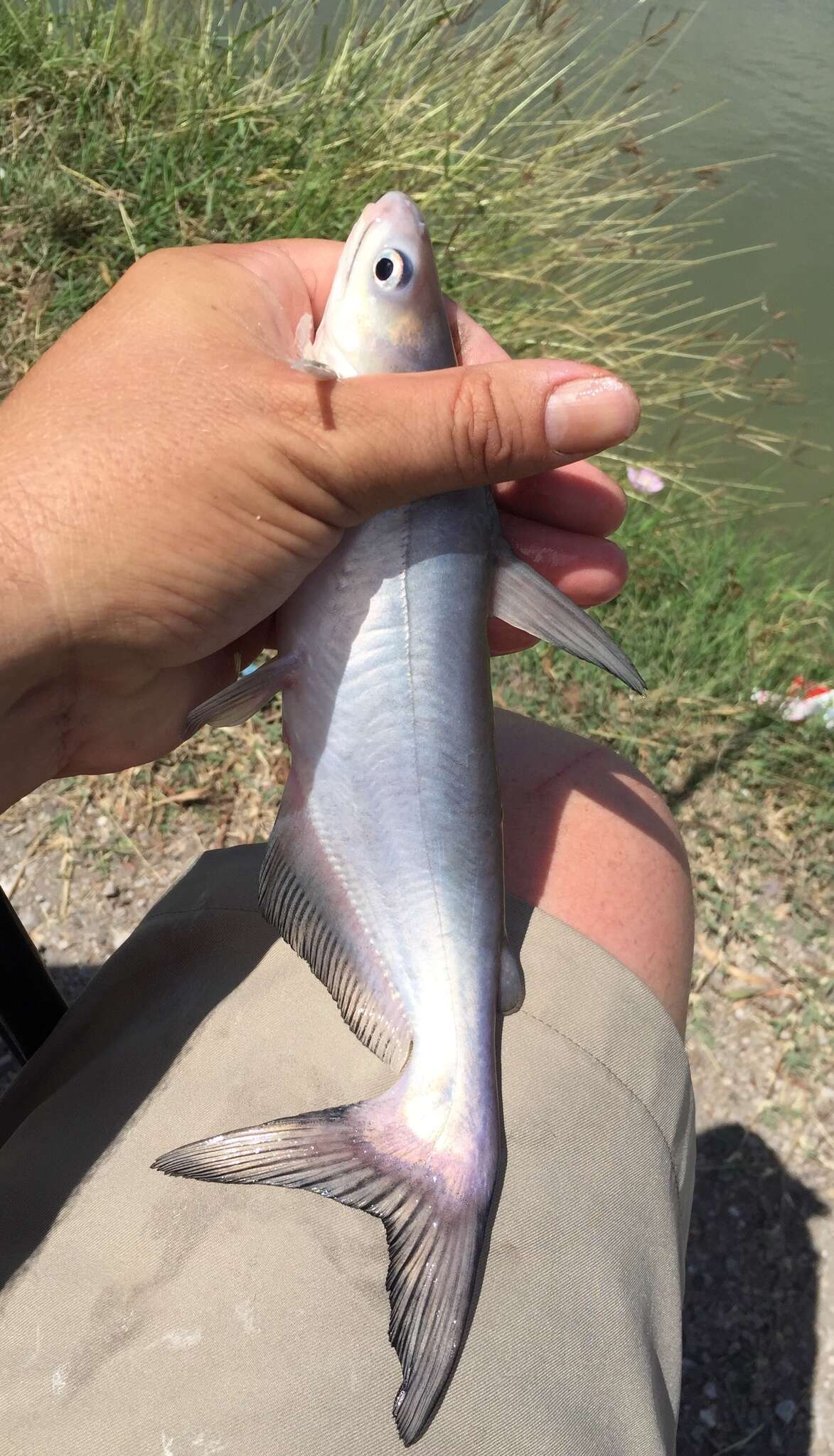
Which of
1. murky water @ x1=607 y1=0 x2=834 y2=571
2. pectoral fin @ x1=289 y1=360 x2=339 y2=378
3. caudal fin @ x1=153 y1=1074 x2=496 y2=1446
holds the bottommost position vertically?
murky water @ x1=607 y1=0 x2=834 y2=571

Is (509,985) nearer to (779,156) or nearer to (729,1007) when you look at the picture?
(729,1007)

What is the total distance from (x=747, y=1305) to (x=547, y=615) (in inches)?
72.9

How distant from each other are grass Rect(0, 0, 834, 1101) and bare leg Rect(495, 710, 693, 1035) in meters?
1.00

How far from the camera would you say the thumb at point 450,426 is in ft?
5.50

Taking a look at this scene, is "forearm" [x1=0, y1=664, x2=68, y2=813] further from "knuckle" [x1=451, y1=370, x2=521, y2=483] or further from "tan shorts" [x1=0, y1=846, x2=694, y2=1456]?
"knuckle" [x1=451, y1=370, x2=521, y2=483]

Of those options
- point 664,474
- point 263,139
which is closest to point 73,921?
point 664,474

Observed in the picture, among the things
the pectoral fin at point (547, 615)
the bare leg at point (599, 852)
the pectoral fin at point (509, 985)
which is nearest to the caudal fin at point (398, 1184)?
the pectoral fin at point (509, 985)

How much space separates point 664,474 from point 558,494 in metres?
2.05

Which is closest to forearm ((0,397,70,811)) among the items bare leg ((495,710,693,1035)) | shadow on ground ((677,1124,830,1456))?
bare leg ((495,710,693,1035))

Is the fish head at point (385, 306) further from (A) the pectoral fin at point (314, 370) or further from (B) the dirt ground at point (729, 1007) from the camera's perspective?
(B) the dirt ground at point (729, 1007)

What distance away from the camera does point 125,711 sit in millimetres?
2033

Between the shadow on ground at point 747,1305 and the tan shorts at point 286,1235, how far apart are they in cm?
95

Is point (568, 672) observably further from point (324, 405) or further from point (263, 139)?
point (263, 139)

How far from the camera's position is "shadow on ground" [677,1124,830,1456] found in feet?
7.83
